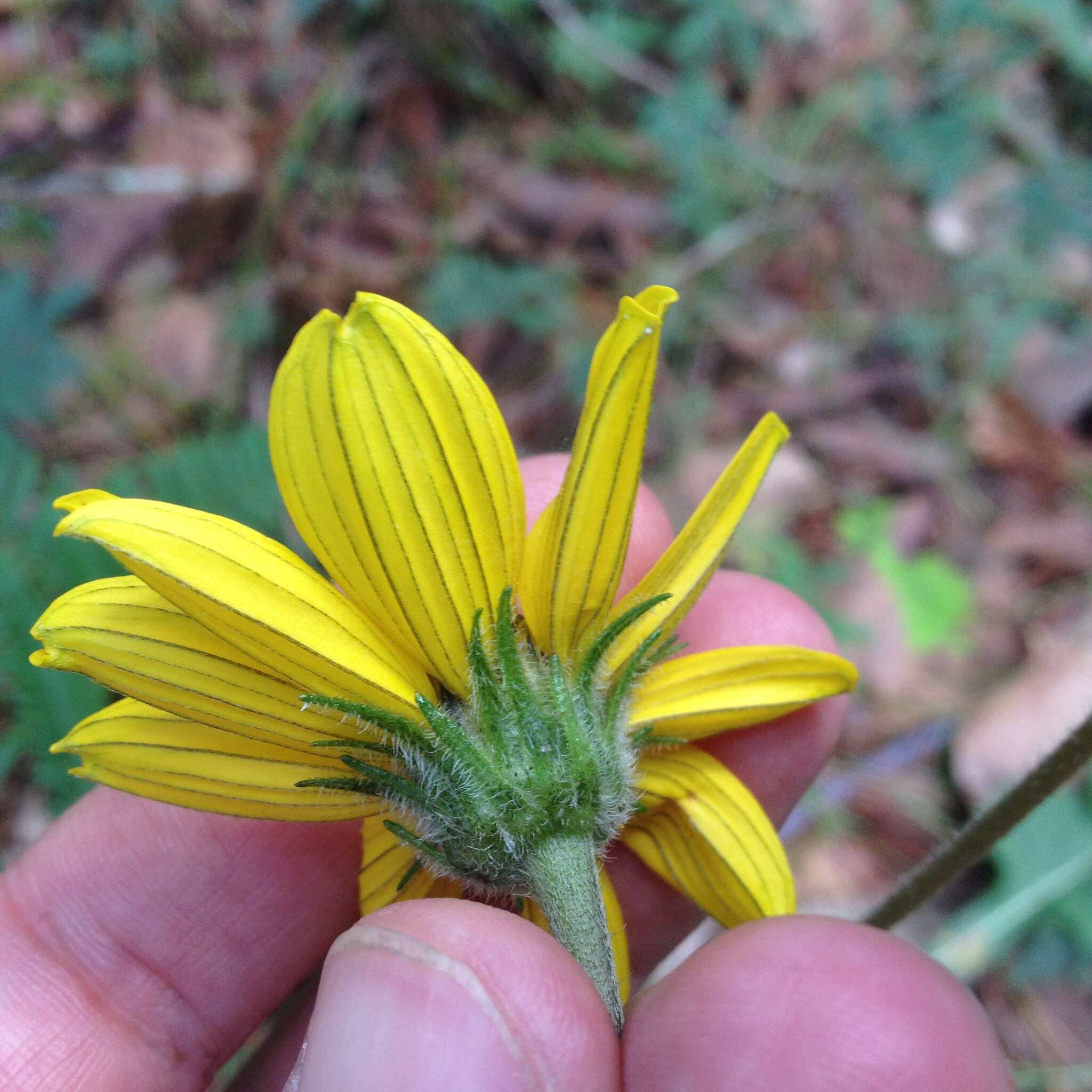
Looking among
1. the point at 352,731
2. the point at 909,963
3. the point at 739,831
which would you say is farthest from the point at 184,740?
the point at 909,963

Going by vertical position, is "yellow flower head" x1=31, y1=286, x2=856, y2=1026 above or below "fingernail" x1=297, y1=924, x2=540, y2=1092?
above

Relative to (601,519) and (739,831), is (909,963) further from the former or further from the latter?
(601,519)

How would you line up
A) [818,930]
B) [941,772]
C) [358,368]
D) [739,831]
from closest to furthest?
[358,368] < [818,930] < [739,831] < [941,772]

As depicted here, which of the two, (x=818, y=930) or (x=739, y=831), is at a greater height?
(x=818, y=930)

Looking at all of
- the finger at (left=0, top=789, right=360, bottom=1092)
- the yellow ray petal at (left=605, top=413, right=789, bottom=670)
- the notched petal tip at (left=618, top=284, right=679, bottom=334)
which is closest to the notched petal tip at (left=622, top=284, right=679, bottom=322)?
the notched petal tip at (left=618, top=284, right=679, bottom=334)

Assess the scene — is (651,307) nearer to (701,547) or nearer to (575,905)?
(701,547)

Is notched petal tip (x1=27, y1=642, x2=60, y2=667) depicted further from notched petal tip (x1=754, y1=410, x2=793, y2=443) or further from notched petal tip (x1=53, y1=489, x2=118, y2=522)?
notched petal tip (x1=754, y1=410, x2=793, y2=443)

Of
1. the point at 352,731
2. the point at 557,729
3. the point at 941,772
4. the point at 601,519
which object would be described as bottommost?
the point at 941,772
